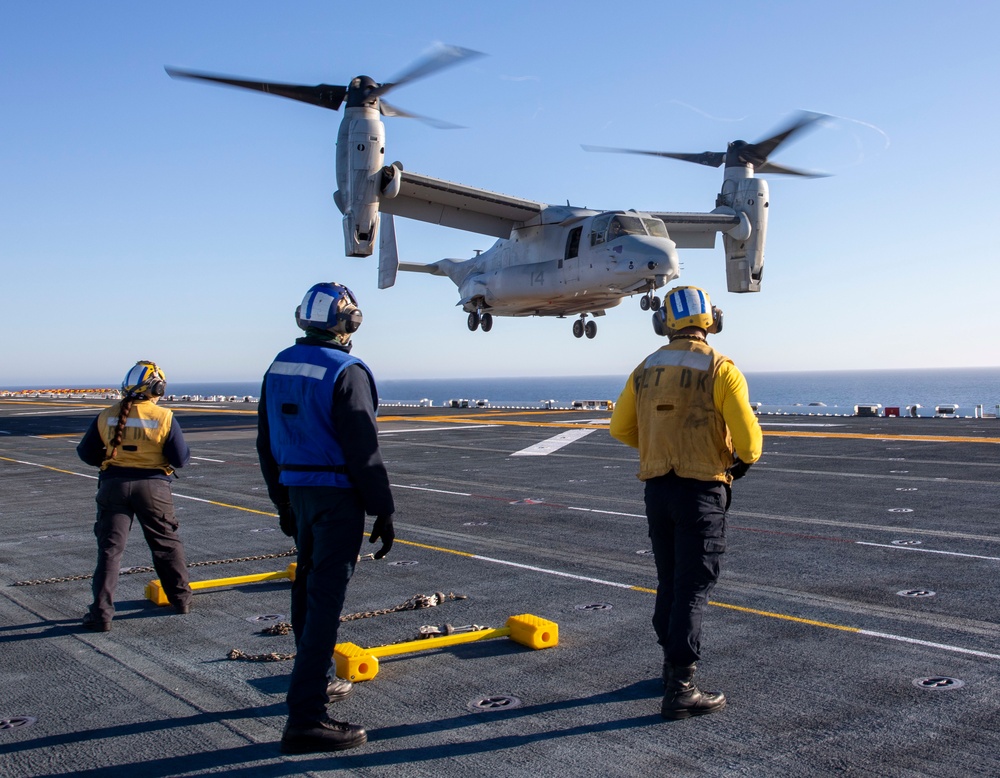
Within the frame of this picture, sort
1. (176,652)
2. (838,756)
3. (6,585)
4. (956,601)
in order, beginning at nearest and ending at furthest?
1. (838,756)
2. (176,652)
3. (956,601)
4. (6,585)

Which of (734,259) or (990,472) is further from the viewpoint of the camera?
(734,259)

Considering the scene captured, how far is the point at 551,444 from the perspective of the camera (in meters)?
24.0

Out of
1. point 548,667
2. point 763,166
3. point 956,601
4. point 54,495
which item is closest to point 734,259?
point 763,166

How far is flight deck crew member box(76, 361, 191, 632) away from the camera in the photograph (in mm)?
6723

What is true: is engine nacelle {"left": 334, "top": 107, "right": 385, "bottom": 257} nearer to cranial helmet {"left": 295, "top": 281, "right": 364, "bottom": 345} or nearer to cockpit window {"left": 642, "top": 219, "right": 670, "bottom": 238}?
cockpit window {"left": 642, "top": 219, "right": 670, "bottom": 238}

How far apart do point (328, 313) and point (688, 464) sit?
213 centimetres

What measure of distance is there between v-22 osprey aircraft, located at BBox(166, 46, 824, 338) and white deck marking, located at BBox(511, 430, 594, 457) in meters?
4.74

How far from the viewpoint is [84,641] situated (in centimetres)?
612

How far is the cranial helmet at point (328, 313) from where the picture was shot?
468 cm

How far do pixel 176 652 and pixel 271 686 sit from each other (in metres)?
1.08

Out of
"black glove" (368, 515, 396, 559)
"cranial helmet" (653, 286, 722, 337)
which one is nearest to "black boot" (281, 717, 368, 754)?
"black glove" (368, 515, 396, 559)

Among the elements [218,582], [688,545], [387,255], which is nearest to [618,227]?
[387,255]

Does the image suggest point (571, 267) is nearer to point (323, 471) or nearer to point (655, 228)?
point (655, 228)

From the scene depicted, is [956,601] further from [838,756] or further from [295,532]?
[295,532]
